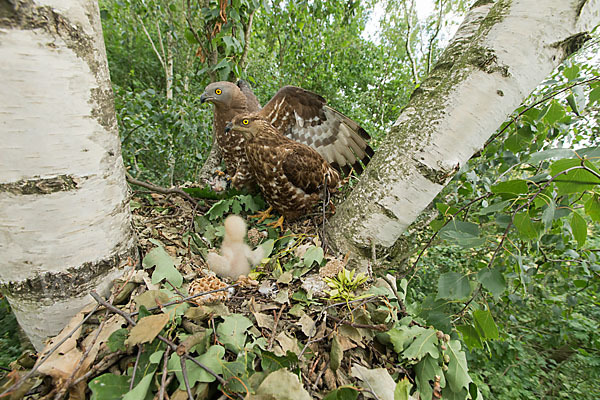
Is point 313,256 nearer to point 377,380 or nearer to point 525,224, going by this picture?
point 377,380

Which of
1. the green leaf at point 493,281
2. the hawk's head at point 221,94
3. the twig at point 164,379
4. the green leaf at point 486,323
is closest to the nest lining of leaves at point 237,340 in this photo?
the twig at point 164,379

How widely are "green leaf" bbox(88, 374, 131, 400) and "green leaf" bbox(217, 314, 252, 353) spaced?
0.22 metres

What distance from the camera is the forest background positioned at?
2.63 feet

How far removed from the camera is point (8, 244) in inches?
25.6

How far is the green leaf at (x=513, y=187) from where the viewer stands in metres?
0.69

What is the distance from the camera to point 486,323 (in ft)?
2.53

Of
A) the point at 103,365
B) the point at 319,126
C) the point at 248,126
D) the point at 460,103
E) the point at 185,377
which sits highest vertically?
the point at 460,103

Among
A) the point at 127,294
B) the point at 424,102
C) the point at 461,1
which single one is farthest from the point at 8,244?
the point at 461,1

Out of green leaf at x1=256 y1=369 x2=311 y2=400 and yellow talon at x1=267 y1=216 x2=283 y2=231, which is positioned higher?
green leaf at x1=256 y1=369 x2=311 y2=400

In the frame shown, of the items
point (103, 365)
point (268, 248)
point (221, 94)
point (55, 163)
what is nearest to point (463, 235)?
point (268, 248)

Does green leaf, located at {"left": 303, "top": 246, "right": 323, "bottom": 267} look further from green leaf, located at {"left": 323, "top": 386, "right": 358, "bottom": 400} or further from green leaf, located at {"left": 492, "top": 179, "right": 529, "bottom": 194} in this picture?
green leaf, located at {"left": 492, "top": 179, "right": 529, "bottom": 194}

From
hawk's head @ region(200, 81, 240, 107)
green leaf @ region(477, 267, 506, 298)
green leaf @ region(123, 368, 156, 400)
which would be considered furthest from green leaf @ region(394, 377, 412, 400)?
hawk's head @ region(200, 81, 240, 107)

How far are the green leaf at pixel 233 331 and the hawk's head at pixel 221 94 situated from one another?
1548 millimetres

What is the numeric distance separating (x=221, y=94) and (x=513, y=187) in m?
1.76
